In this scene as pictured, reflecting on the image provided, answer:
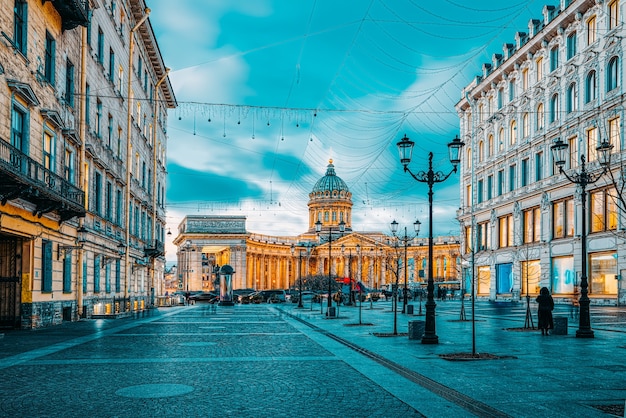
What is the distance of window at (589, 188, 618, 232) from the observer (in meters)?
39.1

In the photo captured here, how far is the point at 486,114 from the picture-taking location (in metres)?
59.9

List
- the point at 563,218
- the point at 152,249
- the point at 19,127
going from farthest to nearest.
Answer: the point at 152,249 < the point at 563,218 < the point at 19,127

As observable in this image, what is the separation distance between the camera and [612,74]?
3953 centimetres

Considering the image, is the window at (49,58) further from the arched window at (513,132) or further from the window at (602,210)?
the arched window at (513,132)

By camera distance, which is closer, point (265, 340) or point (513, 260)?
point (265, 340)

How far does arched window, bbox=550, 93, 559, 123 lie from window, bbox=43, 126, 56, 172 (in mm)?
34444

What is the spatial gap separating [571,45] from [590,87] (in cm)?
414

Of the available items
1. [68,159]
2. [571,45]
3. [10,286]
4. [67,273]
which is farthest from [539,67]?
[10,286]

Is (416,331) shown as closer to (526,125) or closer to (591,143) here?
(591,143)

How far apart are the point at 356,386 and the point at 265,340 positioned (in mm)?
9312

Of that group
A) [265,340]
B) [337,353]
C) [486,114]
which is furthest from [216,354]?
[486,114]

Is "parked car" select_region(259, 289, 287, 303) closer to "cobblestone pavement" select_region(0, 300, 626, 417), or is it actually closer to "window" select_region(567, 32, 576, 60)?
"window" select_region(567, 32, 576, 60)

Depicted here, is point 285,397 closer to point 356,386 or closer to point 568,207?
point 356,386

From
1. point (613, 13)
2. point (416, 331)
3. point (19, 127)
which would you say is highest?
point (613, 13)
